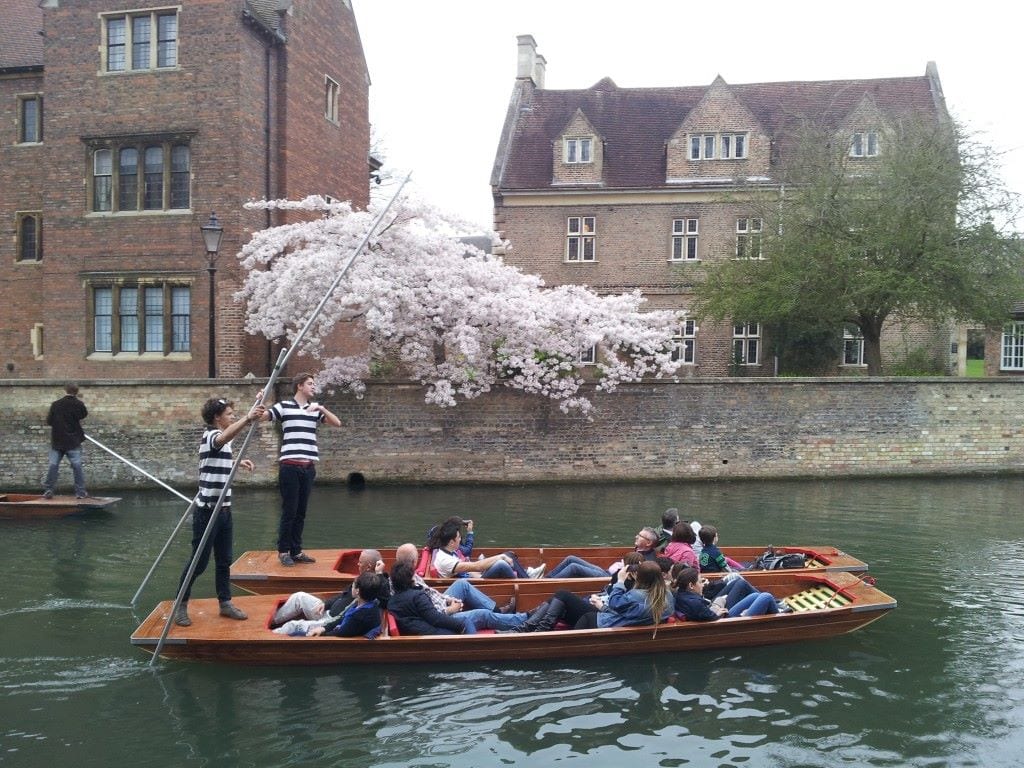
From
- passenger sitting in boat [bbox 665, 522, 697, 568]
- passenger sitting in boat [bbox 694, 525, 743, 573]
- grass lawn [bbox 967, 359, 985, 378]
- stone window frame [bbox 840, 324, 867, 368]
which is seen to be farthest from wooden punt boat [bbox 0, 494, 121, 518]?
grass lawn [bbox 967, 359, 985, 378]

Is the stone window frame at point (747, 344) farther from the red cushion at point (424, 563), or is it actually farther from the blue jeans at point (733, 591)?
the red cushion at point (424, 563)

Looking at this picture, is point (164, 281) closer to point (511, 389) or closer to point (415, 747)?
point (511, 389)

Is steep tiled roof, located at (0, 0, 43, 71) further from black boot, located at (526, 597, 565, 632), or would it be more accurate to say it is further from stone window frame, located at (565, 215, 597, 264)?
black boot, located at (526, 597, 565, 632)

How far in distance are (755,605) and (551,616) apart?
1781 millimetres

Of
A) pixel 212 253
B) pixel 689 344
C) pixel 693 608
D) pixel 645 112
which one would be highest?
pixel 645 112

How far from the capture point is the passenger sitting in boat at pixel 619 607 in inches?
304

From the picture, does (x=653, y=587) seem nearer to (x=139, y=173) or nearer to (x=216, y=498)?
(x=216, y=498)

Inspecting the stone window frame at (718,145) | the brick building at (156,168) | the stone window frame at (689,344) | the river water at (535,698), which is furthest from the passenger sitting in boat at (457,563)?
the stone window frame at (718,145)

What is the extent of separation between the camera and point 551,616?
7.91m

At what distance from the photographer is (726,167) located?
2756 centimetres

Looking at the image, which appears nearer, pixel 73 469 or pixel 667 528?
pixel 667 528

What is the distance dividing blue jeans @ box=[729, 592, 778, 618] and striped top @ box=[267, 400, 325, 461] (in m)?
4.11

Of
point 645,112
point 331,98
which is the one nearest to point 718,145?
point 645,112

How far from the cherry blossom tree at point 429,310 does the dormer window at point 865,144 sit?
10.7 meters
